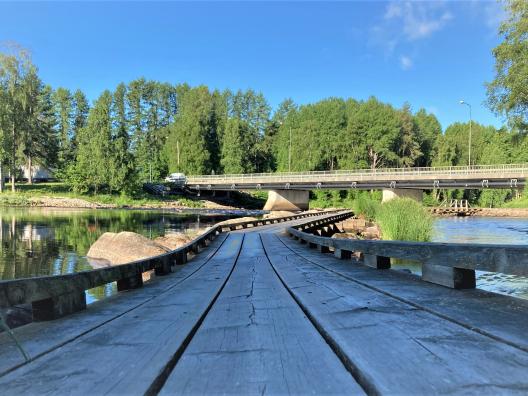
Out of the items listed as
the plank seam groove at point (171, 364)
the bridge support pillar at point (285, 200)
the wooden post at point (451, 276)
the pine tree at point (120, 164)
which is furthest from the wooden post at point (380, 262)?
the pine tree at point (120, 164)

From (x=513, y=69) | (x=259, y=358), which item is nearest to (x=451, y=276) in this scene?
(x=259, y=358)

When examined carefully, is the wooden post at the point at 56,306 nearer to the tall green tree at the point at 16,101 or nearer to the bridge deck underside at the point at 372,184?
the bridge deck underside at the point at 372,184

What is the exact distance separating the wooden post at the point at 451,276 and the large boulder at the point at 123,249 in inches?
417

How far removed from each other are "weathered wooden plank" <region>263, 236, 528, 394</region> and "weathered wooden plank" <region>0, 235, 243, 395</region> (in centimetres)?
115

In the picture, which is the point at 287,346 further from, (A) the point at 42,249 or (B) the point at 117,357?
(A) the point at 42,249

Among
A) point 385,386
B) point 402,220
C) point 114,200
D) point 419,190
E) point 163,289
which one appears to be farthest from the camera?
point 114,200

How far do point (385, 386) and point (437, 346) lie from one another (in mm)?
763

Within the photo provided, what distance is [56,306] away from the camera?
3.90 metres

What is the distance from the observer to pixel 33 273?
44.7 ft

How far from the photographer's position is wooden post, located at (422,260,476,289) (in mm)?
4535

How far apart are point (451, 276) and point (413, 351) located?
2391 mm

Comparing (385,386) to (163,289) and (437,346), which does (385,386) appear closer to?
(437,346)

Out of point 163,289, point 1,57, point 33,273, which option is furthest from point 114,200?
point 163,289

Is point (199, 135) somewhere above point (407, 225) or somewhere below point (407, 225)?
above
